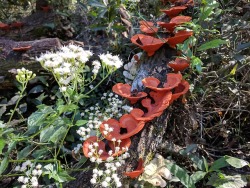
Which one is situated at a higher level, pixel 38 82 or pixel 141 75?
pixel 141 75

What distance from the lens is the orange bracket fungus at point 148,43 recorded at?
2.55 meters

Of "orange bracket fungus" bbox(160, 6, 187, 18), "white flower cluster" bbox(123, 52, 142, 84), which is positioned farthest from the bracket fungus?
"orange bracket fungus" bbox(160, 6, 187, 18)

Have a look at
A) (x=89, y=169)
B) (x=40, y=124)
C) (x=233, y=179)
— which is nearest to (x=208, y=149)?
(x=233, y=179)

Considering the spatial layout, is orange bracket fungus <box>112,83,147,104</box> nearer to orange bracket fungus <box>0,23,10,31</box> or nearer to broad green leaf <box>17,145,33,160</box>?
broad green leaf <box>17,145,33,160</box>

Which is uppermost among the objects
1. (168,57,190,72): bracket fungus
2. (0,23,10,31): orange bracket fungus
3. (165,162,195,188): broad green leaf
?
(168,57,190,72): bracket fungus

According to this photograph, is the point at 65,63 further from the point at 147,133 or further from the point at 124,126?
the point at 147,133

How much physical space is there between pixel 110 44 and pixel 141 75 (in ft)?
3.83

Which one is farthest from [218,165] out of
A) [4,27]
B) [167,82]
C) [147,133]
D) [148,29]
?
[4,27]

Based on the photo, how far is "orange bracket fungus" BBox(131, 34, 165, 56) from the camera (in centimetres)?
255

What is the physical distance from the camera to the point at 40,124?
173 centimetres

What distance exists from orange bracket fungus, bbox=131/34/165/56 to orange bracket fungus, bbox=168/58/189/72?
19 cm

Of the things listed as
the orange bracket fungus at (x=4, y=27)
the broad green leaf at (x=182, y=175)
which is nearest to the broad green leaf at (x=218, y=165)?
the broad green leaf at (x=182, y=175)

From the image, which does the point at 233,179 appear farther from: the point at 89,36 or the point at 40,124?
the point at 89,36

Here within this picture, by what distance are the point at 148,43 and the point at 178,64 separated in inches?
14.2
